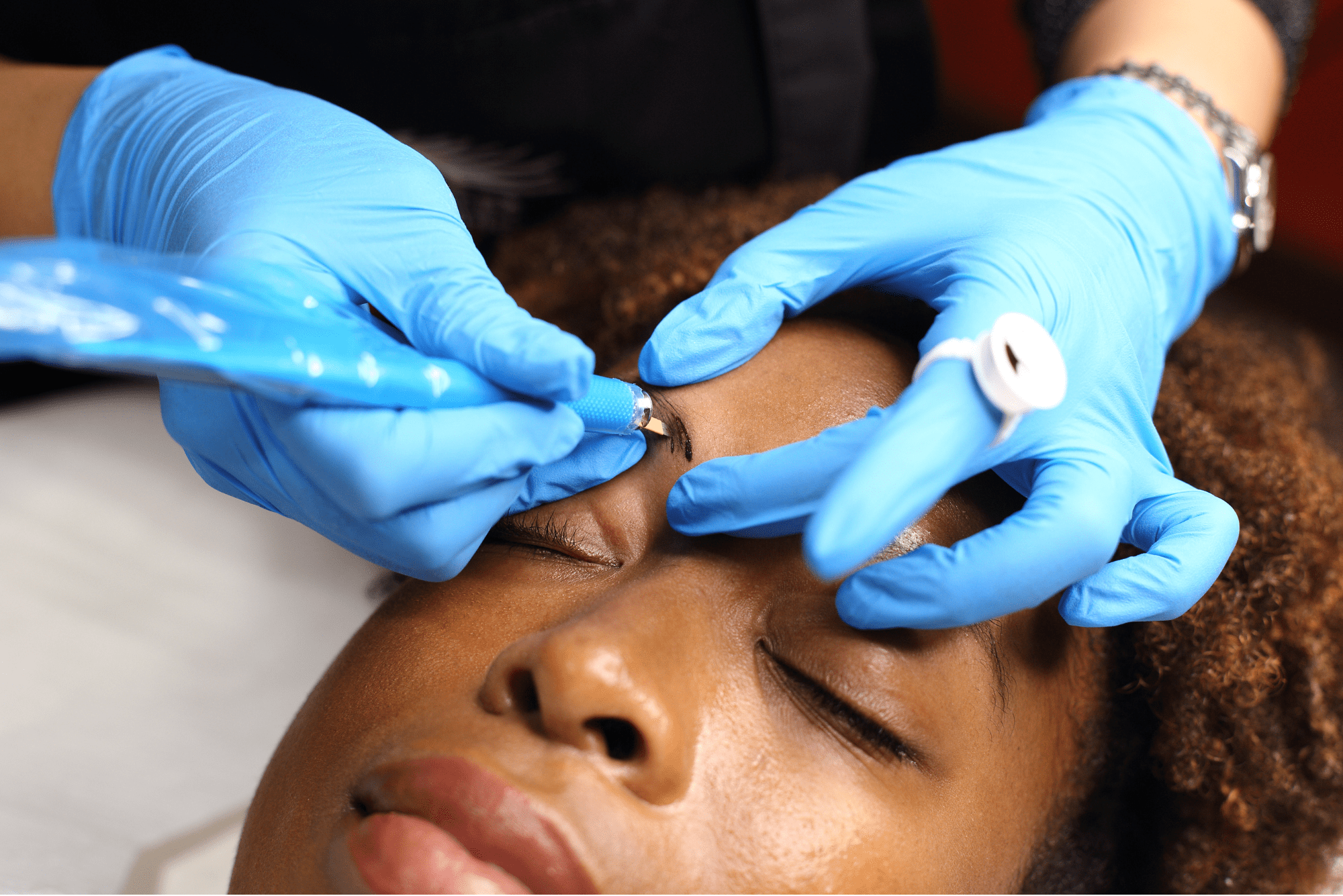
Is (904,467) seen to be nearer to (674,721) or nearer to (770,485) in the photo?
(770,485)

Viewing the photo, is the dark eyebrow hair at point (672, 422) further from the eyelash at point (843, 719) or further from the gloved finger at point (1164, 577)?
the gloved finger at point (1164, 577)

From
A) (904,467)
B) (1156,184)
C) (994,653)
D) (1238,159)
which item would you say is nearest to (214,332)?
(904,467)

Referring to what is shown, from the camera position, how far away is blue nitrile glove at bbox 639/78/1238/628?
75cm

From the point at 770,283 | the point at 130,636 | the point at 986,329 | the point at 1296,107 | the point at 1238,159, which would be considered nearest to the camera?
the point at 986,329

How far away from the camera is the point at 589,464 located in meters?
0.90

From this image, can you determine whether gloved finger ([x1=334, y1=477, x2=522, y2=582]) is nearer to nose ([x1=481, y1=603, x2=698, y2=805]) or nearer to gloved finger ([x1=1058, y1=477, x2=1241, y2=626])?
nose ([x1=481, y1=603, x2=698, y2=805])

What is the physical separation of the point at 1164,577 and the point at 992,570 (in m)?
0.22

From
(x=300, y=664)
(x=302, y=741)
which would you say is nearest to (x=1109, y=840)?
(x=302, y=741)

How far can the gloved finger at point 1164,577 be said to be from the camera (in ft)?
2.77

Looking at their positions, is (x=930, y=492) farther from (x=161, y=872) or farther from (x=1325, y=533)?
(x=161, y=872)

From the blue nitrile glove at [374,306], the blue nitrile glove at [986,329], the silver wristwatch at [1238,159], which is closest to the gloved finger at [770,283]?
the blue nitrile glove at [986,329]

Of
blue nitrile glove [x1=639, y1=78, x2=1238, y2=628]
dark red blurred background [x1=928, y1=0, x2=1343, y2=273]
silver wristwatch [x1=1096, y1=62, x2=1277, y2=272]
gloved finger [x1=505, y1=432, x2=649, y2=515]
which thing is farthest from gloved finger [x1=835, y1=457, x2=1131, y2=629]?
dark red blurred background [x1=928, y1=0, x2=1343, y2=273]

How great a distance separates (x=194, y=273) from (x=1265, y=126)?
5.50 feet

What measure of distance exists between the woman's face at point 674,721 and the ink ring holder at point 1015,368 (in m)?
0.17
